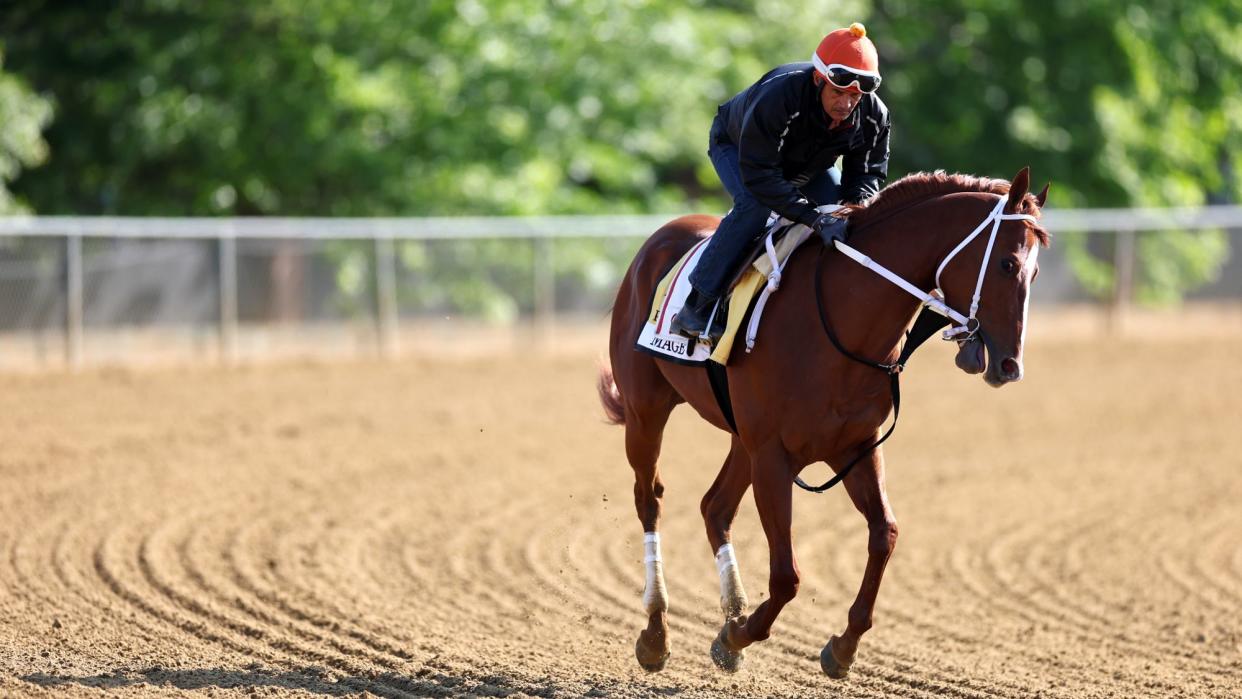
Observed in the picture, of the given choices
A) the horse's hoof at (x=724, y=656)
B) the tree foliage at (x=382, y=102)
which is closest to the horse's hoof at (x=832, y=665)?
the horse's hoof at (x=724, y=656)

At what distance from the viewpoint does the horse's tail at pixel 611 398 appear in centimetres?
782

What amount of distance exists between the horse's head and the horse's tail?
2723 millimetres

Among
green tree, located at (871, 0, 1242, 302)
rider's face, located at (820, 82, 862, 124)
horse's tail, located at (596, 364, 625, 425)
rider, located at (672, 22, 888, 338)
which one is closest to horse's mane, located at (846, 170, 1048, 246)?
rider, located at (672, 22, 888, 338)

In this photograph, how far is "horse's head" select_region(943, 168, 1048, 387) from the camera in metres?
5.26

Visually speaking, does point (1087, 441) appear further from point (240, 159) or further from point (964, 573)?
point (240, 159)

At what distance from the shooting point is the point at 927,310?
6027 mm

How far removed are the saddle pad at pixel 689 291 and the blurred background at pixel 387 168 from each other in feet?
36.1

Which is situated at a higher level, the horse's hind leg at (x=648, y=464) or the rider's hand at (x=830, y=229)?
the rider's hand at (x=830, y=229)

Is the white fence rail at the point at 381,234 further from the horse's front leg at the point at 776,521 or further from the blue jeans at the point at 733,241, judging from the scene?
the horse's front leg at the point at 776,521

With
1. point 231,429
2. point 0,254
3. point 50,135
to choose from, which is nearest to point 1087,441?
point 231,429

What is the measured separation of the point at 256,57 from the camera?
21.0 metres

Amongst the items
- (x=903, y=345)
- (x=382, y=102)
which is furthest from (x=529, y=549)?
(x=382, y=102)

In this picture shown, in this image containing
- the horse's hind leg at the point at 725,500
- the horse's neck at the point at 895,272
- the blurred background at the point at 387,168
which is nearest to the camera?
the horse's neck at the point at 895,272

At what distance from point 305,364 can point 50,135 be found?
6.33 metres
